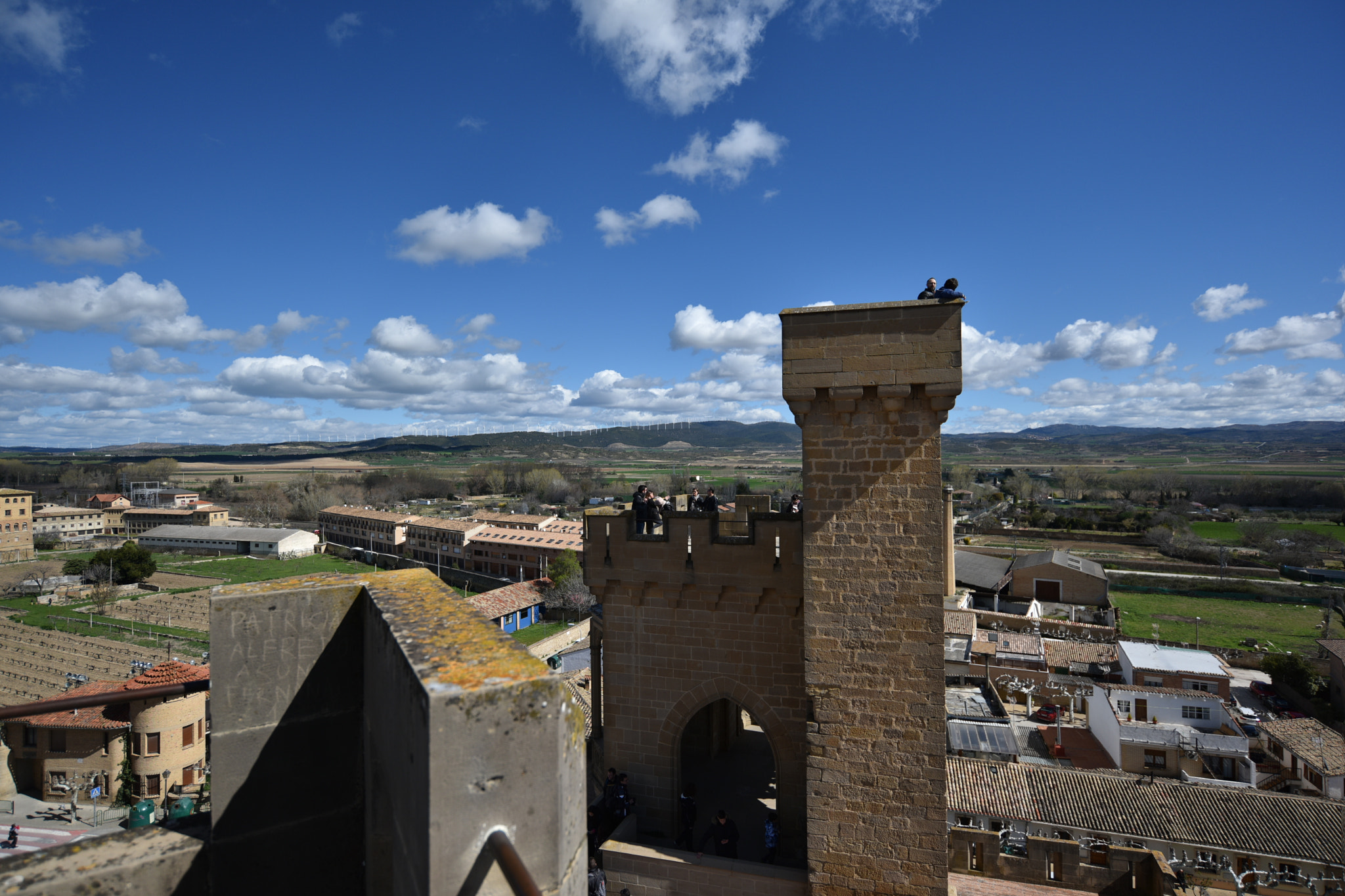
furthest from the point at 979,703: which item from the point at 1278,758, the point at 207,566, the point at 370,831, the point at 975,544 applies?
the point at 207,566

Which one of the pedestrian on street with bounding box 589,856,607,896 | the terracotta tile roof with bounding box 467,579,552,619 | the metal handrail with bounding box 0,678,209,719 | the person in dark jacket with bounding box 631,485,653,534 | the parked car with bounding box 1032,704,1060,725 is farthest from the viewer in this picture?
the terracotta tile roof with bounding box 467,579,552,619

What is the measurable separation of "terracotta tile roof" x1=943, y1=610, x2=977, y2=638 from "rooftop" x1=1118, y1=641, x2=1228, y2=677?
7355 millimetres

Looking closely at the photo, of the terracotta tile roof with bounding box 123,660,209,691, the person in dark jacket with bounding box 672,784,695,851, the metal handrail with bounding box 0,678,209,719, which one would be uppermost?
the metal handrail with bounding box 0,678,209,719

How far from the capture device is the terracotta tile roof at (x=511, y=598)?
173 feet

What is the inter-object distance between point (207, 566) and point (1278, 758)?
98.8 metres

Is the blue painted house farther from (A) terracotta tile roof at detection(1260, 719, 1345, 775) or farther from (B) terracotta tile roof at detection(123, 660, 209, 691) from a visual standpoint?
(A) terracotta tile roof at detection(1260, 719, 1345, 775)

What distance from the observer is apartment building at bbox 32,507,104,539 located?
9894 centimetres

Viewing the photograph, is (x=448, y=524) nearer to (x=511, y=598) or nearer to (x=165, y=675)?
(x=511, y=598)

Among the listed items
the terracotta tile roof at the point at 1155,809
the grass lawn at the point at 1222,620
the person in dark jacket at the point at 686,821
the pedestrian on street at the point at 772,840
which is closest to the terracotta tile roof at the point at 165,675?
the person in dark jacket at the point at 686,821

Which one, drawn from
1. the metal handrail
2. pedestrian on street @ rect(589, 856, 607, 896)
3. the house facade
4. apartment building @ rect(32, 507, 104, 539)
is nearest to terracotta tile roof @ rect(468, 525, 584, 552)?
the house facade

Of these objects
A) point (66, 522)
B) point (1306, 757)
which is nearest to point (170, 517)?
point (66, 522)

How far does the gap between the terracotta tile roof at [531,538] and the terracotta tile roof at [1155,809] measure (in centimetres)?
5062

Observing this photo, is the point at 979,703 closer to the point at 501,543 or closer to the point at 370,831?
the point at 370,831

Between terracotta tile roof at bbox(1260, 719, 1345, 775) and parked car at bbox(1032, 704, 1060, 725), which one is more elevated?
terracotta tile roof at bbox(1260, 719, 1345, 775)
